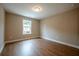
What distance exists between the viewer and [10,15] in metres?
1.94

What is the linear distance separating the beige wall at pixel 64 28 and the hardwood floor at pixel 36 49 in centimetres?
→ 25

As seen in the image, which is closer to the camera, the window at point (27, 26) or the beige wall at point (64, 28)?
the window at point (27, 26)

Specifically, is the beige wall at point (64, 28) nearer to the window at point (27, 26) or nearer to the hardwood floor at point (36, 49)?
the hardwood floor at point (36, 49)

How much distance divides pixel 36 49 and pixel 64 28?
1.28m

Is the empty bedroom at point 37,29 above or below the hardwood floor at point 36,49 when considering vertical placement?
above

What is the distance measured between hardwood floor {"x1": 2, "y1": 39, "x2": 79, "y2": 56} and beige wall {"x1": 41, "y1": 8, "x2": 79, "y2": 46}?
0.25m

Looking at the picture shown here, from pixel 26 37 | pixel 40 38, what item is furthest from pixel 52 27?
pixel 26 37

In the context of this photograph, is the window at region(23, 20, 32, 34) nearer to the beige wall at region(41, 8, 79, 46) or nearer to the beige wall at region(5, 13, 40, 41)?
the beige wall at region(5, 13, 40, 41)

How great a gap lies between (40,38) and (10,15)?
102 centimetres

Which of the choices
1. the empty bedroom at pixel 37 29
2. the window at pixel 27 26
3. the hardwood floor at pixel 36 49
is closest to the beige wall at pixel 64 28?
the empty bedroom at pixel 37 29

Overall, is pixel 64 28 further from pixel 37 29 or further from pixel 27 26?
pixel 27 26

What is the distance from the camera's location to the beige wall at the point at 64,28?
2701 millimetres

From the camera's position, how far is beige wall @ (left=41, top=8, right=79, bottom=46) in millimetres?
2701

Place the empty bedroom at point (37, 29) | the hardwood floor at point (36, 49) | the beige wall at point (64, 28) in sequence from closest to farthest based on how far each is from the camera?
the empty bedroom at point (37, 29) < the hardwood floor at point (36, 49) < the beige wall at point (64, 28)
